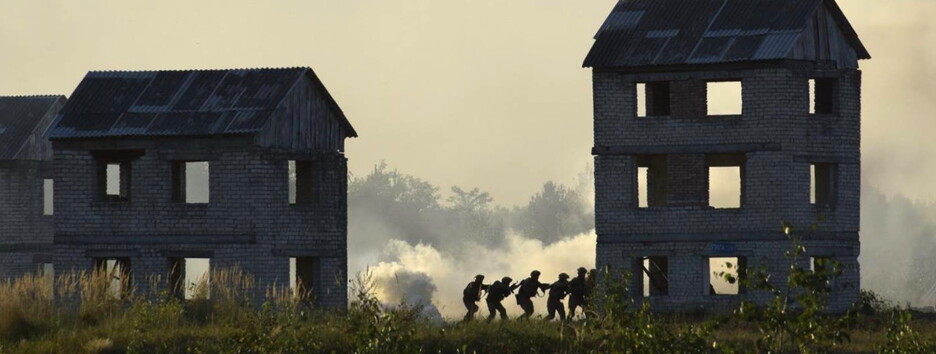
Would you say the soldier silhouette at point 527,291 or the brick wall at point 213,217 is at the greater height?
the brick wall at point 213,217

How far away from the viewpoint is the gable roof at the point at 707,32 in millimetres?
41281

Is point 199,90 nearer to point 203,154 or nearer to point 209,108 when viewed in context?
point 209,108

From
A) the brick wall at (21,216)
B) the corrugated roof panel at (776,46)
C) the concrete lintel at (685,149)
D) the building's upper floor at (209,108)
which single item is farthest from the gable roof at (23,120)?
the corrugated roof panel at (776,46)

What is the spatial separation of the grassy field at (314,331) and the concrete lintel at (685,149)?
13.6 ft

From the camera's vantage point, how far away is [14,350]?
102 feet

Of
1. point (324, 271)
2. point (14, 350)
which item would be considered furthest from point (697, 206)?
point (14, 350)

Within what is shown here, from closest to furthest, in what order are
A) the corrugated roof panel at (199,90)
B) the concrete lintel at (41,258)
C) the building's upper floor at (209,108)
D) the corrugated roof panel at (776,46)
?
the corrugated roof panel at (776,46)
the building's upper floor at (209,108)
the corrugated roof panel at (199,90)
the concrete lintel at (41,258)

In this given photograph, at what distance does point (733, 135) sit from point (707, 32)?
7.08 ft

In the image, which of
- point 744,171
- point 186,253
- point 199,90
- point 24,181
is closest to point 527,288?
point 744,171

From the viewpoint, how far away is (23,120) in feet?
180

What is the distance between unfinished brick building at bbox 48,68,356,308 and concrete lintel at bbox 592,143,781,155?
5929mm

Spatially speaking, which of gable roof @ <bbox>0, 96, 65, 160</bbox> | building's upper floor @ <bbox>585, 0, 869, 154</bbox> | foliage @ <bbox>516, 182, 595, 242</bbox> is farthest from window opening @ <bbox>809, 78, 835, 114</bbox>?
foliage @ <bbox>516, 182, 595, 242</bbox>

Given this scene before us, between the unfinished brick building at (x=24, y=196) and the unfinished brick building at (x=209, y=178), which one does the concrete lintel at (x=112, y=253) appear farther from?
the unfinished brick building at (x=24, y=196)

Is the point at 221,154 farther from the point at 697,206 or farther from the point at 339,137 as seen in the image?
the point at 697,206
